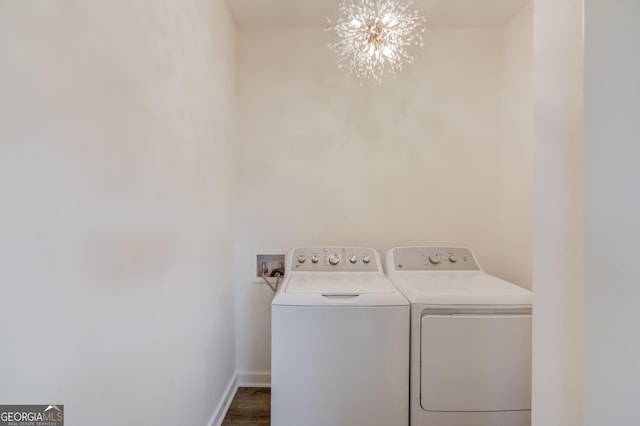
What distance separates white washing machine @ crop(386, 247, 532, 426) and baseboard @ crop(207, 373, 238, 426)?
109 centimetres

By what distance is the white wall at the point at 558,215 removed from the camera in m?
0.62

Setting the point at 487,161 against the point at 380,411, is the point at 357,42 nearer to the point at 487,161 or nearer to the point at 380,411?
the point at 487,161

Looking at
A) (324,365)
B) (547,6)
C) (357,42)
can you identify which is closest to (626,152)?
(547,6)

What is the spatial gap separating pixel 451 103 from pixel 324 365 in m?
2.00

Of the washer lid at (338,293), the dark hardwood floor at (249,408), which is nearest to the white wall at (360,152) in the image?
the dark hardwood floor at (249,408)

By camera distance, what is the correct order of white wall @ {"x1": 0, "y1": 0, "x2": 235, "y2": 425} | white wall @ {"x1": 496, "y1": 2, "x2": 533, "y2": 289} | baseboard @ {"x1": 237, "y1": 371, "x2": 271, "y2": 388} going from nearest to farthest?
1. white wall @ {"x1": 0, "y1": 0, "x2": 235, "y2": 425}
2. white wall @ {"x1": 496, "y1": 2, "x2": 533, "y2": 289}
3. baseboard @ {"x1": 237, "y1": 371, "x2": 271, "y2": 388}

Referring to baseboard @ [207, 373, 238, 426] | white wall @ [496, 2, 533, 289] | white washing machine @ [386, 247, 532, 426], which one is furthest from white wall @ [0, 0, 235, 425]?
white wall @ [496, 2, 533, 289]

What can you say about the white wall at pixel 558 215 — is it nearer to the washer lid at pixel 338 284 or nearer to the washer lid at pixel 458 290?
the washer lid at pixel 458 290

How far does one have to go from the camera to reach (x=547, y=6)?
27.7 inches

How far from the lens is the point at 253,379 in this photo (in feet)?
7.27

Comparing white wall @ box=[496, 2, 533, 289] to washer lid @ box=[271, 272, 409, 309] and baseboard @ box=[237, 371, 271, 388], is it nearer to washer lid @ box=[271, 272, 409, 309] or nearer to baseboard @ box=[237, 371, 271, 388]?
washer lid @ box=[271, 272, 409, 309]

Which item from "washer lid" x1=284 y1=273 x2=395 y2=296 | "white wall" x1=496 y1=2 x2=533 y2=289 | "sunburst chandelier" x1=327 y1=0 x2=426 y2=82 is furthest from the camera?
"white wall" x1=496 y1=2 x2=533 y2=289

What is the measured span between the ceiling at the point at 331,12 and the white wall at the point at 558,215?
1.57 m

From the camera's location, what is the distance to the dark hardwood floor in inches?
71.7
